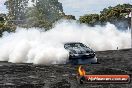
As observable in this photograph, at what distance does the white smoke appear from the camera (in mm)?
28406

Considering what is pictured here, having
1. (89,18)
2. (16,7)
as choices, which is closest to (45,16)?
(89,18)

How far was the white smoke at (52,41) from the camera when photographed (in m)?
28.4

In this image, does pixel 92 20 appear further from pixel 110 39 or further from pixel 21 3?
pixel 21 3

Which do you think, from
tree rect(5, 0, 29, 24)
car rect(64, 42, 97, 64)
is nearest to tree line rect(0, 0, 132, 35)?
tree rect(5, 0, 29, 24)

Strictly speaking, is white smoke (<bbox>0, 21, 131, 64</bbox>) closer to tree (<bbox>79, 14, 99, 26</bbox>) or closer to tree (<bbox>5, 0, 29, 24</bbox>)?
tree (<bbox>79, 14, 99, 26</bbox>)

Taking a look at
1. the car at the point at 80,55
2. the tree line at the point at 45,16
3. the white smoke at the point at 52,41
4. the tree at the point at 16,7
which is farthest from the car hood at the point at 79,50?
the tree at the point at 16,7

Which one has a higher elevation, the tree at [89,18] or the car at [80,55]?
the tree at [89,18]

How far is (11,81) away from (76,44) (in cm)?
1018

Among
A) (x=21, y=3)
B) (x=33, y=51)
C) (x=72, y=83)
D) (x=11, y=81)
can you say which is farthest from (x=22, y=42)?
(x=21, y=3)

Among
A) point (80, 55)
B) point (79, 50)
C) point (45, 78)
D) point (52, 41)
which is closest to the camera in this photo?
point (45, 78)

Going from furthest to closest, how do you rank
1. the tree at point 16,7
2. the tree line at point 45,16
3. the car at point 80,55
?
the tree at point 16,7 < the tree line at point 45,16 < the car at point 80,55

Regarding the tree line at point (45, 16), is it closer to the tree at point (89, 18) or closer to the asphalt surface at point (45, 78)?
the tree at point (89, 18)

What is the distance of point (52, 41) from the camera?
106 feet

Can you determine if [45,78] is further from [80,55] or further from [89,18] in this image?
[89,18]
